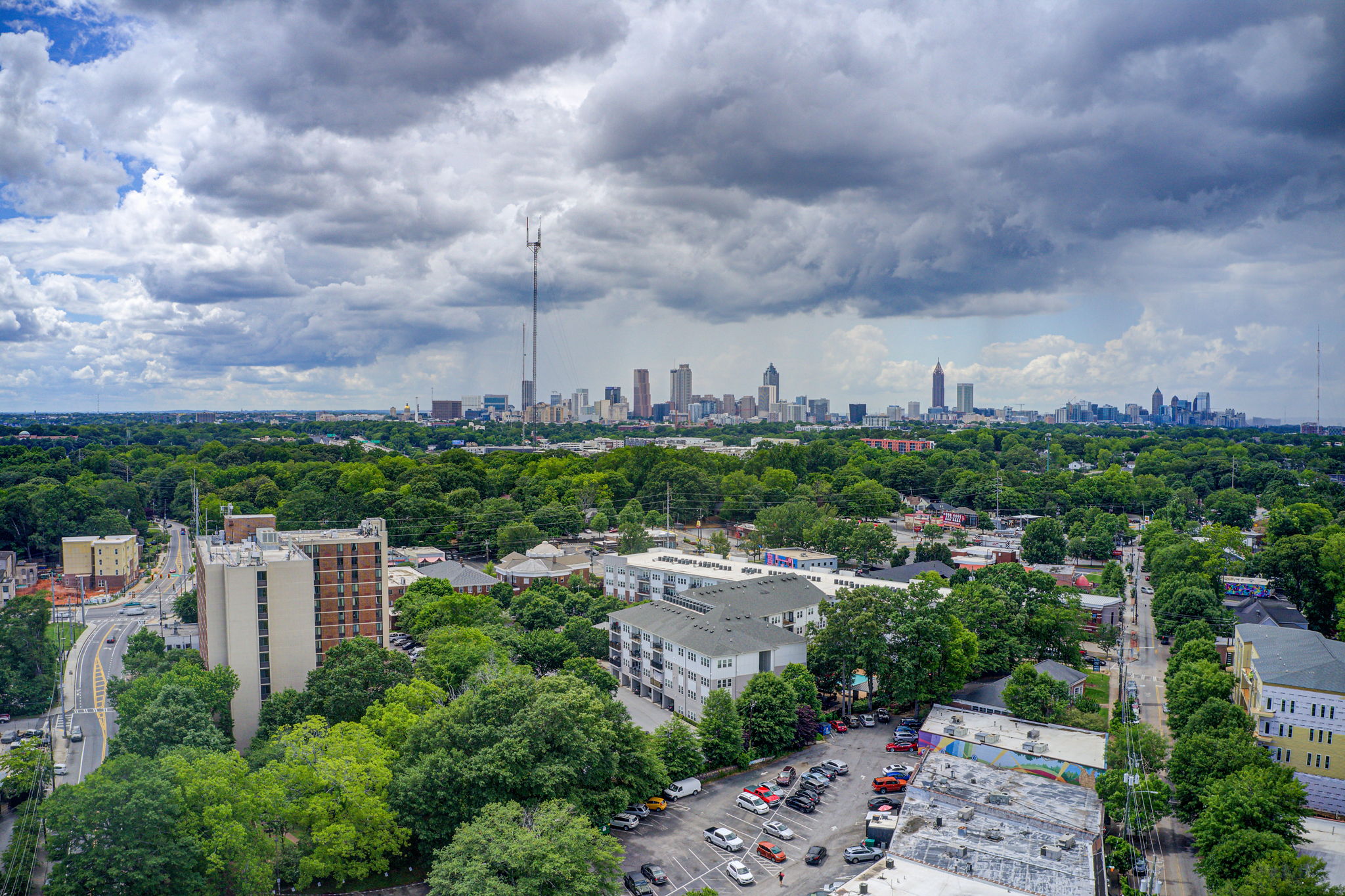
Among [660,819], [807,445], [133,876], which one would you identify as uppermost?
[807,445]

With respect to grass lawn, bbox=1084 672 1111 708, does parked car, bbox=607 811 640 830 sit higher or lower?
lower

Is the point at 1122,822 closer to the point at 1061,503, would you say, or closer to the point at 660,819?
the point at 660,819

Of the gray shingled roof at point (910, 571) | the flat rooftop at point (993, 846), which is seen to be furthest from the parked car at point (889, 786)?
the gray shingled roof at point (910, 571)

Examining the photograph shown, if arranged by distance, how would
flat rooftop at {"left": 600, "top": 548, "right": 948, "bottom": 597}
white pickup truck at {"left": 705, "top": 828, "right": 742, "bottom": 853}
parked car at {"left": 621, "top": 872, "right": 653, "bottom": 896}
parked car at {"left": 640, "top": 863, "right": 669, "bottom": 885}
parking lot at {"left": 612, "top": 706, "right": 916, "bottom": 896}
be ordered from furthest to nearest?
flat rooftop at {"left": 600, "top": 548, "right": 948, "bottom": 597}, white pickup truck at {"left": 705, "top": 828, "right": 742, "bottom": 853}, parking lot at {"left": 612, "top": 706, "right": 916, "bottom": 896}, parked car at {"left": 640, "top": 863, "right": 669, "bottom": 885}, parked car at {"left": 621, "top": 872, "right": 653, "bottom": 896}

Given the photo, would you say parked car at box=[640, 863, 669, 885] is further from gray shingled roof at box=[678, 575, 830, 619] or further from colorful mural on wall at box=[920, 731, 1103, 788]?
gray shingled roof at box=[678, 575, 830, 619]

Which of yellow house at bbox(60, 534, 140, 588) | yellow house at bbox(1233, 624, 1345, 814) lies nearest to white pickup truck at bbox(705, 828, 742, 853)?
yellow house at bbox(1233, 624, 1345, 814)

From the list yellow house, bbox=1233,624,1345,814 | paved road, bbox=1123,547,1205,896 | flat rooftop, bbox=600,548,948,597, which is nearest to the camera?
paved road, bbox=1123,547,1205,896

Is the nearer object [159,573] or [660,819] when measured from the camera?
[660,819]

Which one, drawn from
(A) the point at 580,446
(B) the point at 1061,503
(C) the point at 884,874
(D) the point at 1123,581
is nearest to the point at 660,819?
(C) the point at 884,874
